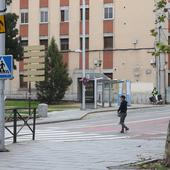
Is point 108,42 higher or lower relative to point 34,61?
higher

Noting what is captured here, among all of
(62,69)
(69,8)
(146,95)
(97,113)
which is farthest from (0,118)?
(69,8)

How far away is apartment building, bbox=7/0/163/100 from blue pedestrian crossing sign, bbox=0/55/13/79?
47.0 meters

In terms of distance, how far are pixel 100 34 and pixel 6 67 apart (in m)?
50.0

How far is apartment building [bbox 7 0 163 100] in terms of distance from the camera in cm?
6388

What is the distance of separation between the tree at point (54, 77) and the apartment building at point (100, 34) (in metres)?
6.52

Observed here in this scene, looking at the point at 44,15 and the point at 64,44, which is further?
the point at 44,15

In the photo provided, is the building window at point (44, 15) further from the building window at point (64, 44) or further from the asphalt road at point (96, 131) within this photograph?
the asphalt road at point (96, 131)

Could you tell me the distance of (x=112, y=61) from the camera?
65750mm

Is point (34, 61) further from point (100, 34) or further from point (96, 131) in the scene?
point (100, 34)

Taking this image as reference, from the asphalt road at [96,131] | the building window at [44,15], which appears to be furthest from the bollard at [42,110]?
the building window at [44,15]

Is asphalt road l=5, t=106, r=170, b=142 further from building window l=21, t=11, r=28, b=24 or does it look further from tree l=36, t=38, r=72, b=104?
building window l=21, t=11, r=28, b=24

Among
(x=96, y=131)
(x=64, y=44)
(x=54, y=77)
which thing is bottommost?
(x=96, y=131)

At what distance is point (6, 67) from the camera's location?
16734 millimetres

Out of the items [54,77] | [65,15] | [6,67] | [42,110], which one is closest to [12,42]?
[54,77]
